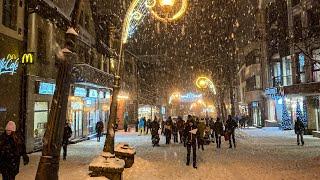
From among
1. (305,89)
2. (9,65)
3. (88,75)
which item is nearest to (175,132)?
(88,75)

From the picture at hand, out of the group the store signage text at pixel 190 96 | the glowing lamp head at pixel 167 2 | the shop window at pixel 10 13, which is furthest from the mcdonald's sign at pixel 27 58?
the store signage text at pixel 190 96

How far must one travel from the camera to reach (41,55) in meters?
21.2

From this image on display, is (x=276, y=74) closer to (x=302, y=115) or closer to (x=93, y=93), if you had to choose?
(x=302, y=115)

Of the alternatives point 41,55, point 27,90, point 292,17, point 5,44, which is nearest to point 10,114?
point 27,90

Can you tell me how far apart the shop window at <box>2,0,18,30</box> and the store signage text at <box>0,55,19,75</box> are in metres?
1.54

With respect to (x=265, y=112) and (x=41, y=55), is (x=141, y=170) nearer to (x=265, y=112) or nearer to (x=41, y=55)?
(x=41, y=55)

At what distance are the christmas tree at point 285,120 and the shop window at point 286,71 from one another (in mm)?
2220

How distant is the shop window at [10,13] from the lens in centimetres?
1730

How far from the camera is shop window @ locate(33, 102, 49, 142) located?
20609 mm

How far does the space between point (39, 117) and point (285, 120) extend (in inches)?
1001

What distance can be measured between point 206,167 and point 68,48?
8.48 meters

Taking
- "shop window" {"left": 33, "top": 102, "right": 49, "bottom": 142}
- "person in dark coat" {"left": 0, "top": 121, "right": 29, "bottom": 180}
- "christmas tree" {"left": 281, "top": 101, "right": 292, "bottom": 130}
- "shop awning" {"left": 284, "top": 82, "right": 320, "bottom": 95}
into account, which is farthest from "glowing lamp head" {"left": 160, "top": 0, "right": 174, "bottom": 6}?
"christmas tree" {"left": 281, "top": 101, "right": 292, "bottom": 130}

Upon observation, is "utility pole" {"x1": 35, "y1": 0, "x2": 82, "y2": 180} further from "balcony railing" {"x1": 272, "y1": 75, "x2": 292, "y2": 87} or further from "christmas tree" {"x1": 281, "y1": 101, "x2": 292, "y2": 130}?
"christmas tree" {"x1": 281, "y1": 101, "x2": 292, "y2": 130}

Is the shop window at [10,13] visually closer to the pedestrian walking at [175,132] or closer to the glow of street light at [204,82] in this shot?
the pedestrian walking at [175,132]
